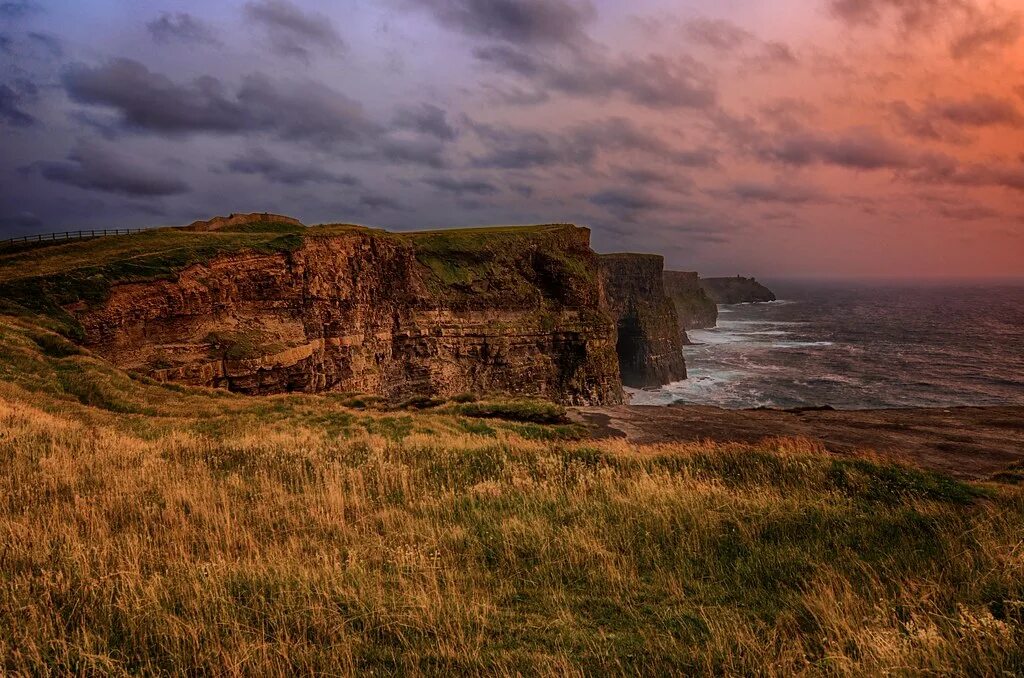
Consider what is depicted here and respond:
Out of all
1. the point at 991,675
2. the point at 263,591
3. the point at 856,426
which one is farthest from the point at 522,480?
the point at 856,426

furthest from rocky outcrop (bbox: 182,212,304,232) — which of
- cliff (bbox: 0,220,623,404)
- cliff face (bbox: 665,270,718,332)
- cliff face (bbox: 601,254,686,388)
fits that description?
cliff face (bbox: 665,270,718,332)

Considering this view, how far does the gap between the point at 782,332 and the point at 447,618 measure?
441 feet

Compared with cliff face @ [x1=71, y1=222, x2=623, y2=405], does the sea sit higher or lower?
lower

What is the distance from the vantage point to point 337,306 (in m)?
38.0

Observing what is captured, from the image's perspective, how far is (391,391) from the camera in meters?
41.1

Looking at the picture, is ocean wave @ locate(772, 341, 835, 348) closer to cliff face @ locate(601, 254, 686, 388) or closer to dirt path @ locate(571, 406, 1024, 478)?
cliff face @ locate(601, 254, 686, 388)

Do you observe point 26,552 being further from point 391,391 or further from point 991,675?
point 391,391

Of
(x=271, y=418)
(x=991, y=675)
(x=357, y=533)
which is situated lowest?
(x=271, y=418)

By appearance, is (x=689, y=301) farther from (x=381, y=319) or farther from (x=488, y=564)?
(x=488, y=564)

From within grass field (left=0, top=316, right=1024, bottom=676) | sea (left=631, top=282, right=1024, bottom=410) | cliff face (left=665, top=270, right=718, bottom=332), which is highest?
cliff face (left=665, top=270, right=718, bottom=332)

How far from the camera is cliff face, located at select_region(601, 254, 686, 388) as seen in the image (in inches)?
3078

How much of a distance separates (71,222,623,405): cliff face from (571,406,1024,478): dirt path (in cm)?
2043

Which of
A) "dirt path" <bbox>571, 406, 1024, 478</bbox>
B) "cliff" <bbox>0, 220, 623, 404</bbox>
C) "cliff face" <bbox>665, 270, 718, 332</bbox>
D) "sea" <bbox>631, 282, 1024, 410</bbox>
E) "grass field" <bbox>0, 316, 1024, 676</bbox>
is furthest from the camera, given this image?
"cliff face" <bbox>665, 270, 718, 332</bbox>

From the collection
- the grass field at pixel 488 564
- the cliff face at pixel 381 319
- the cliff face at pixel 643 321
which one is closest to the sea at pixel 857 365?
the cliff face at pixel 643 321
